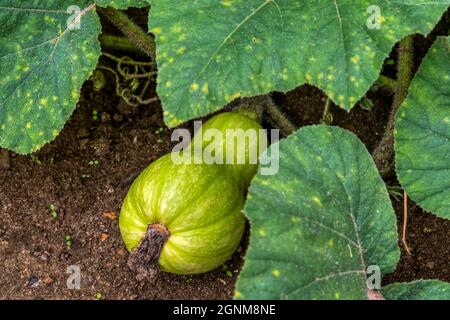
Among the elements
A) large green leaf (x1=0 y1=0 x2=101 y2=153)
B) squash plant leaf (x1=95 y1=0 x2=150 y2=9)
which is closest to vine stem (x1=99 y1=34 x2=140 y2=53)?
large green leaf (x1=0 y1=0 x2=101 y2=153)

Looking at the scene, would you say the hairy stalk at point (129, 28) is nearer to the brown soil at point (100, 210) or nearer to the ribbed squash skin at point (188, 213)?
the brown soil at point (100, 210)

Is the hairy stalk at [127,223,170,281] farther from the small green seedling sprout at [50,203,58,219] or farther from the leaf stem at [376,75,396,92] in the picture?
the leaf stem at [376,75,396,92]

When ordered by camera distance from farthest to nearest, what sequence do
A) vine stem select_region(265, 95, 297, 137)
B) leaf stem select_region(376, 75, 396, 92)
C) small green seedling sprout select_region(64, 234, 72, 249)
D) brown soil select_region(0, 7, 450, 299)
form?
1. leaf stem select_region(376, 75, 396, 92)
2. vine stem select_region(265, 95, 297, 137)
3. small green seedling sprout select_region(64, 234, 72, 249)
4. brown soil select_region(0, 7, 450, 299)

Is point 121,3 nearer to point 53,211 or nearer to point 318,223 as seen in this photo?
point 53,211

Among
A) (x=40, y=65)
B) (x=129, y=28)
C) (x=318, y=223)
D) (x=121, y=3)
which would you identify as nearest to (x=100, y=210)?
(x=40, y=65)

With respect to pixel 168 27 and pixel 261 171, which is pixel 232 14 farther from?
pixel 261 171
